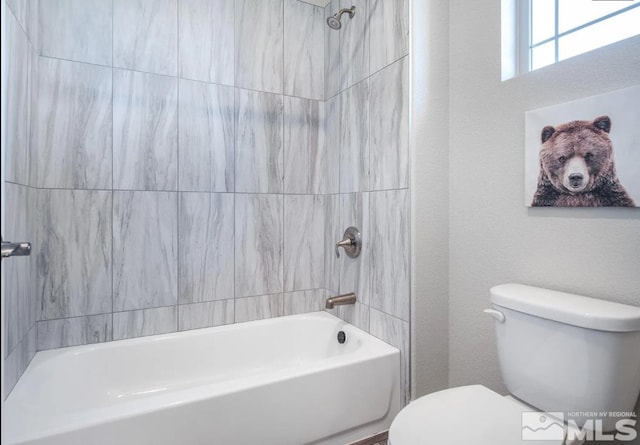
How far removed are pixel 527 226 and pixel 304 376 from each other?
1.10m

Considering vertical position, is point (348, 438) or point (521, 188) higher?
point (521, 188)

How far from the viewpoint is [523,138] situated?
A: 144cm

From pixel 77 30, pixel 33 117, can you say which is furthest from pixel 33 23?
pixel 33 117

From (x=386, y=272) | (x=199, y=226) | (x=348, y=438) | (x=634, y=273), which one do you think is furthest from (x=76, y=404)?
(x=634, y=273)

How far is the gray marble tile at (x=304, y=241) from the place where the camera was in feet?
7.34

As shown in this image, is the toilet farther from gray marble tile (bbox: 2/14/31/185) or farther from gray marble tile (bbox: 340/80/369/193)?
gray marble tile (bbox: 2/14/31/185)

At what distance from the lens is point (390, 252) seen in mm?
1758

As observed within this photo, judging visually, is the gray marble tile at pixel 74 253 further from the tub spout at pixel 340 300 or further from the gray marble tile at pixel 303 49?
the gray marble tile at pixel 303 49

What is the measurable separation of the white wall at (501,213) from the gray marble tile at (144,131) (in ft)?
4.37

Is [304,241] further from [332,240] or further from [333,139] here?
[333,139]

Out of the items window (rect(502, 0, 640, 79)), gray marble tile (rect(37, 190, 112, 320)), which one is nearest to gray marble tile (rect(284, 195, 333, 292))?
gray marble tile (rect(37, 190, 112, 320))

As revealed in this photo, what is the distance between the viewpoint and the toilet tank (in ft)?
3.35

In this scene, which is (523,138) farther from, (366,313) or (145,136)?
(145,136)

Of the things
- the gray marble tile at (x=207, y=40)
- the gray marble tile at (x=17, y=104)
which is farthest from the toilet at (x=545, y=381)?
the gray marble tile at (x=207, y=40)
